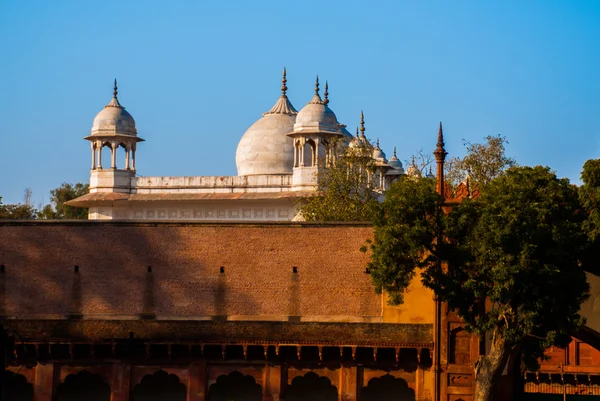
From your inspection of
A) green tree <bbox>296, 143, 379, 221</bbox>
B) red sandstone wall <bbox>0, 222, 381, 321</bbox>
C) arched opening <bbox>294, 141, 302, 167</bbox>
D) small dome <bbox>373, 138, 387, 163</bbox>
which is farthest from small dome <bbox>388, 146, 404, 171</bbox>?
red sandstone wall <bbox>0, 222, 381, 321</bbox>

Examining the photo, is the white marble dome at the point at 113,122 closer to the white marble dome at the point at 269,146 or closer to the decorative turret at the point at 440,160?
the white marble dome at the point at 269,146

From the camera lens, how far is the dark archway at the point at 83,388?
32281 mm

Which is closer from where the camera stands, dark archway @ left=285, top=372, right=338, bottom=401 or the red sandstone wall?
dark archway @ left=285, top=372, right=338, bottom=401

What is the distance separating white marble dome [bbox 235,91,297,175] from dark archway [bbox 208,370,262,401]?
22316 mm

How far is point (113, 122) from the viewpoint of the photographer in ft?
173

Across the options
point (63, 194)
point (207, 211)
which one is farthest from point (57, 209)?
point (207, 211)

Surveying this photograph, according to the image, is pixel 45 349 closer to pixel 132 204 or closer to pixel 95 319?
pixel 95 319

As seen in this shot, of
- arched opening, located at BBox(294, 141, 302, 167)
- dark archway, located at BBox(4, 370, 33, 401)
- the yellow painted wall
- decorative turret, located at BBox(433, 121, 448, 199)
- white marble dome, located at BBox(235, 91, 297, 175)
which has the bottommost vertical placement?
dark archway, located at BBox(4, 370, 33, 401)

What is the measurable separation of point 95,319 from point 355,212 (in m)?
10.7

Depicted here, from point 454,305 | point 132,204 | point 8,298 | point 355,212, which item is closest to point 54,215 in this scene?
point 132,204

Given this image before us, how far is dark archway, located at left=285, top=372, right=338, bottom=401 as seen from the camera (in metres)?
32.1

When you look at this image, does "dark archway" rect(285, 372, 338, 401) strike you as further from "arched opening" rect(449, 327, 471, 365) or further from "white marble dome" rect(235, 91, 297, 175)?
"white marble dome" rect(235, 91, 297, 175)

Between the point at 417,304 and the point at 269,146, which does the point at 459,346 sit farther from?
the point at 269,146

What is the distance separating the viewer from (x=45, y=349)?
31266 mm
